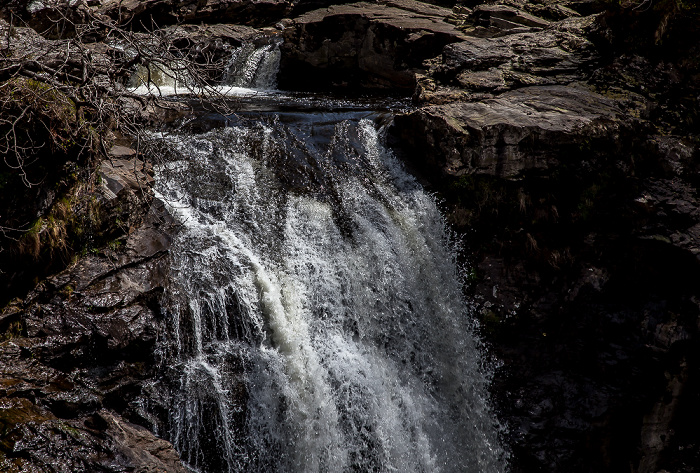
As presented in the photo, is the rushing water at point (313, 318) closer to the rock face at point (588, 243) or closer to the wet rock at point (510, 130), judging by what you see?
the rock face at point (588, 243)

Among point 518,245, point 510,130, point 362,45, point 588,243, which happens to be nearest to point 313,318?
point 518,245

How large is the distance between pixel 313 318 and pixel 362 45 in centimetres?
837

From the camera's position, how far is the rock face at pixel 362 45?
35.8 ft

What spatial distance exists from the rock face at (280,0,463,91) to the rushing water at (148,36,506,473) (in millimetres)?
4728

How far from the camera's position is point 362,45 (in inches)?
459

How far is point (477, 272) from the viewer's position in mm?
6609

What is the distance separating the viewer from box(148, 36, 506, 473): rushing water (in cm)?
494

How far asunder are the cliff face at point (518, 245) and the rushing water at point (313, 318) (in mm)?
382

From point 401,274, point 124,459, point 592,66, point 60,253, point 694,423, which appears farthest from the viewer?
point 592,66

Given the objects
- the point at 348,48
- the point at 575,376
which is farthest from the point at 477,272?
the point at 348,48

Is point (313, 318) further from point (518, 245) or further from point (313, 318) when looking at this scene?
point (518, 245)

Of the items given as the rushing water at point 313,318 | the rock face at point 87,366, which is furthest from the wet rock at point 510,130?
the rock face at point 87,366

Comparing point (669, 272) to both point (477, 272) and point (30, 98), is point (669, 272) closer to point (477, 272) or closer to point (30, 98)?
point (477, 272)

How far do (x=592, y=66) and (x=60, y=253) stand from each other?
8074mm
